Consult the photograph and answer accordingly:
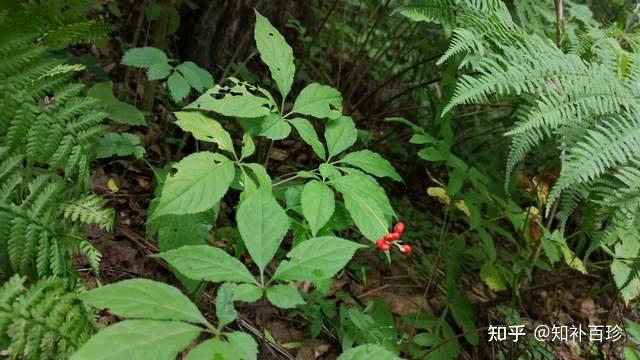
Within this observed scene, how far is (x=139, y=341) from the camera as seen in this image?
0.87 metres

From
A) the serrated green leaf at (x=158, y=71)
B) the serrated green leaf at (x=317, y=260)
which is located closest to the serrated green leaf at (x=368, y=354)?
the serrated green leaf at (x=317, y=260)

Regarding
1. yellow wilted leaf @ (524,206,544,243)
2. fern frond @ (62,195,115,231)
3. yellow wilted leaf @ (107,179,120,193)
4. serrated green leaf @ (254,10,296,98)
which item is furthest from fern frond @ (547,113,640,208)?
yellow wilted leaf @ (107,179,120,193)

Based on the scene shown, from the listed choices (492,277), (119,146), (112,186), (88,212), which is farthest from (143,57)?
(492,277)

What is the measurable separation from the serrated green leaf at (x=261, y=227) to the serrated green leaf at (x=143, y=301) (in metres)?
0.19

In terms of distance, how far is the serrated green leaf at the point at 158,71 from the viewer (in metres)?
1.70

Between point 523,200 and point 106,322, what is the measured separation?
2.38 metres

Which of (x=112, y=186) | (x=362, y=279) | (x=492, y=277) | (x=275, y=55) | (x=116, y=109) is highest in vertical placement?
(x=275, y=55)

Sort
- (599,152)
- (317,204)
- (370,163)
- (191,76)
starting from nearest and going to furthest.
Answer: (317,204)
(599,152)
(370,163)
(191,76)

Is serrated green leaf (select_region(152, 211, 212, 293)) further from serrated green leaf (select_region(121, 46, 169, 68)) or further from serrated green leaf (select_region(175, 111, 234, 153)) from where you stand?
serrated green leaf (select_region(121, 46, 169, 68))

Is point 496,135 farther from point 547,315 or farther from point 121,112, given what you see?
point 121,112

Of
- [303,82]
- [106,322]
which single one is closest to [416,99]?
[303,82]

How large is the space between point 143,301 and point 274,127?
650mm

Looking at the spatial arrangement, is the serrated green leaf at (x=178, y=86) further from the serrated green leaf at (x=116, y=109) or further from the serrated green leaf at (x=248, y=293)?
the serrated green leaf at (x=248, y=293)

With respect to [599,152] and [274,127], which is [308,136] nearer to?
[274,127]
